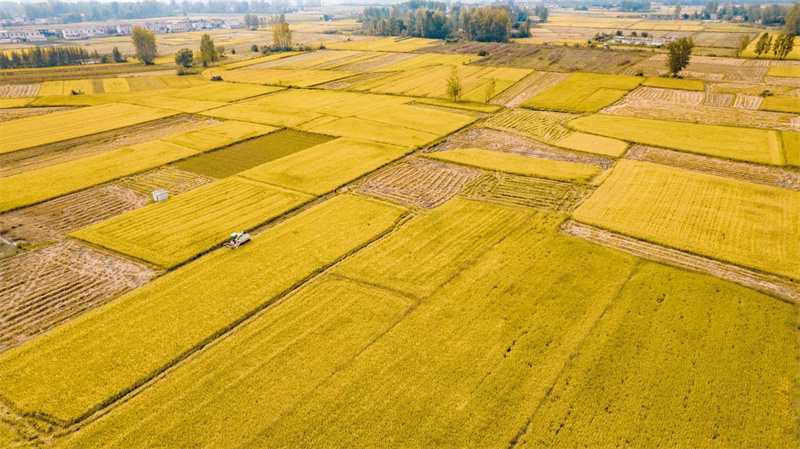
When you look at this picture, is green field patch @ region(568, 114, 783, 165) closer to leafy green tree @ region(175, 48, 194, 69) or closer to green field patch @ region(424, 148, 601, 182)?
green field patch @ region(424, 148, 601, 182)

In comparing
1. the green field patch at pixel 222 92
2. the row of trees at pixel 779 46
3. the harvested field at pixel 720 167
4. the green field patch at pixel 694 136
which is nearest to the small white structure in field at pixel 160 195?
the green field patch at pixel 222 92

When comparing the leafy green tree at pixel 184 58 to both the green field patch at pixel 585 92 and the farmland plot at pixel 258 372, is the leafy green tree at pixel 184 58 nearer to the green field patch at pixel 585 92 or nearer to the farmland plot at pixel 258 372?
the green field patch at pixel 585 92

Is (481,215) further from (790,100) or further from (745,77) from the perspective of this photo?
(745,77)

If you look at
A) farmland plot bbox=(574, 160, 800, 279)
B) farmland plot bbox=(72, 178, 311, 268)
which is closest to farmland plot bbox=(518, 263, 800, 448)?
farmland plot bbox=(574, 160, 800, 279)

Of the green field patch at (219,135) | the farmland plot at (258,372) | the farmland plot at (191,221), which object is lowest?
the farmland plot at (258,372)

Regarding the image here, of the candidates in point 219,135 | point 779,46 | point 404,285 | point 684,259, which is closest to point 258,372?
point 404,285

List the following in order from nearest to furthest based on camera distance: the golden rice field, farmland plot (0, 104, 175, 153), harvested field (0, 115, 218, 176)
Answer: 1. the golden rice field
2. harvested field (0, 115, 218, 176)
3. farmland plot (0, 104, 175, 153)

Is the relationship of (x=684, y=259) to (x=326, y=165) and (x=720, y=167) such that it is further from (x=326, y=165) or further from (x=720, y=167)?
(x=326, y=165)
